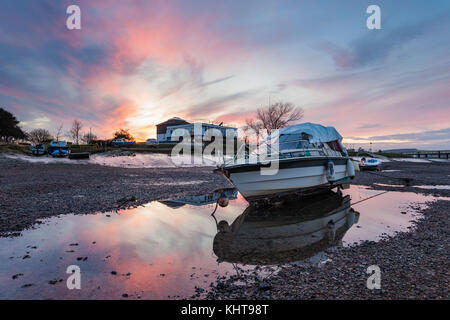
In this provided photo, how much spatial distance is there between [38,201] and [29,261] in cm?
583

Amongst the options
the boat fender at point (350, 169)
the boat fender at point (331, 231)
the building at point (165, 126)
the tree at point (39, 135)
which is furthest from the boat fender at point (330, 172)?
the tree at point (39, 135)

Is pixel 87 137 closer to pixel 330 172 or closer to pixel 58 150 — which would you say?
pixel 58 150

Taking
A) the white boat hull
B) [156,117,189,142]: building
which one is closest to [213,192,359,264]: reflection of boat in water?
the white boat hull

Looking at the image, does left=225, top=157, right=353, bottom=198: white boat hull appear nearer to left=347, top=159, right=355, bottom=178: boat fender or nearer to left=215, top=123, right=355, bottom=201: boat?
left=215, top=123, right=355, bottom=201: boat

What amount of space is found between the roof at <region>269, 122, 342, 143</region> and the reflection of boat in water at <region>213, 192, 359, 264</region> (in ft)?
11.5

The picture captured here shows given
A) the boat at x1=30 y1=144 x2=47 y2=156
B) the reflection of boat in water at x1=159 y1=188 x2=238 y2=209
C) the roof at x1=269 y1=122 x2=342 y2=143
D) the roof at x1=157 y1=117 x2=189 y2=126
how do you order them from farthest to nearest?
the roof at x1=157 y1=117 x2=189 y2=126 < the boat at x1=30 y1=144 x2=47 y2=156 < the roof at x1=269 y1=122 x2=342 y2=143 < the reflection of boat in water at x1=159 y1=188 x2=238 y2=209

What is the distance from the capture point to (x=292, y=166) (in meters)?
9.53

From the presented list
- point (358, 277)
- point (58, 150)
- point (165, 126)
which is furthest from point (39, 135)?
point (358, 277)

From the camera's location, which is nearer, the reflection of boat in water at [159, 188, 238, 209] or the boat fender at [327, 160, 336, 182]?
the reflection of boat in water at [159, 188, 238, 209]

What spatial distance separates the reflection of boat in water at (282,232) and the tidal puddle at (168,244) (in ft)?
0.07

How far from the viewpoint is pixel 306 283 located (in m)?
3.87

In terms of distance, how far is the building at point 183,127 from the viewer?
64.2m

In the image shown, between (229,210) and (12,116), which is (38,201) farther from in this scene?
(12,116)

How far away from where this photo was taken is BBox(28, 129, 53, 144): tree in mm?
59438
